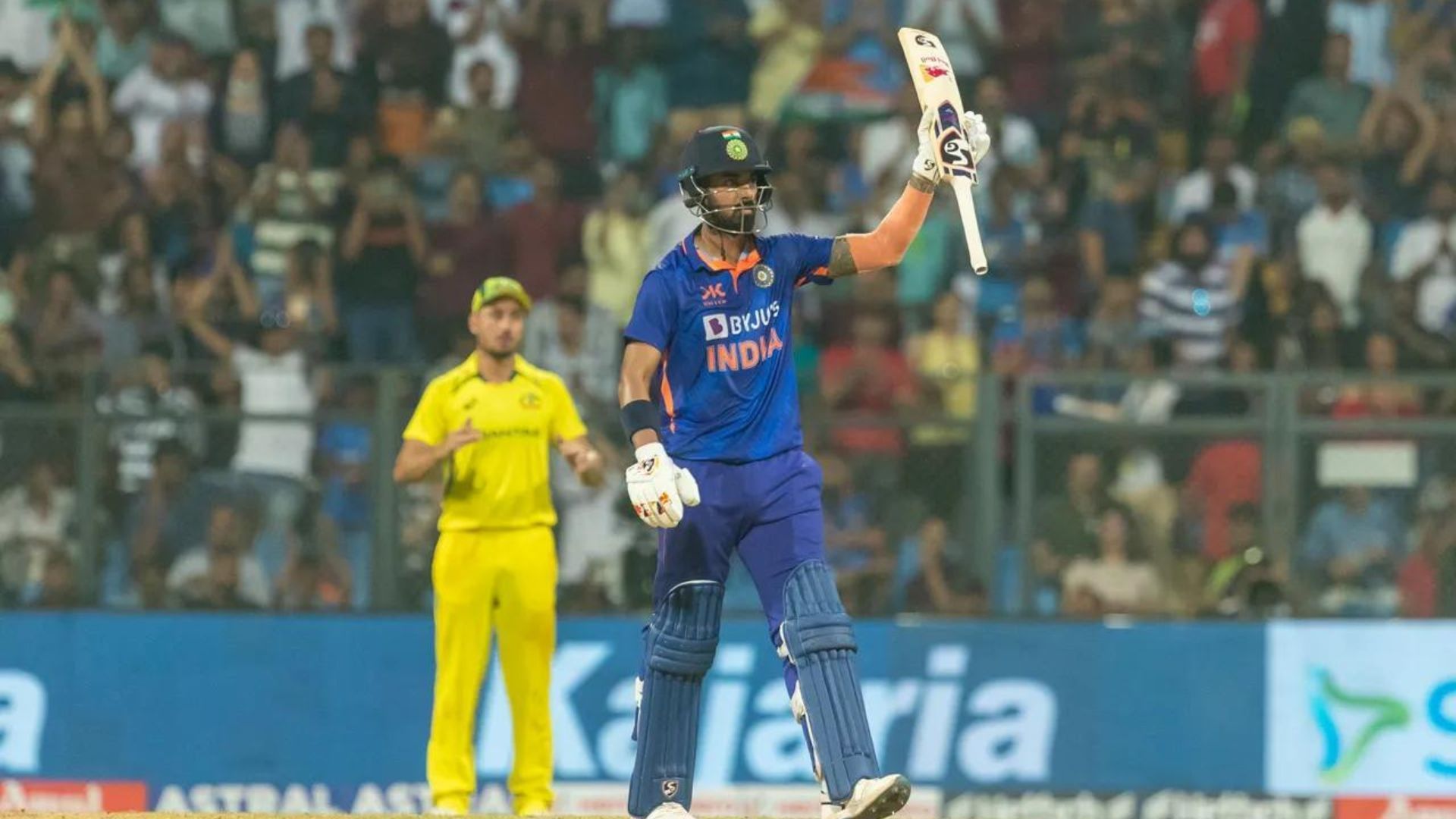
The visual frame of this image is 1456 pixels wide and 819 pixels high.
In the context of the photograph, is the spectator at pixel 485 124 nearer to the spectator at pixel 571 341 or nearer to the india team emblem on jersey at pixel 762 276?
the spectator at pixel 571 341

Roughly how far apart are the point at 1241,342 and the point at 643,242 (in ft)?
12.0

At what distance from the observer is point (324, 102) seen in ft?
52.5

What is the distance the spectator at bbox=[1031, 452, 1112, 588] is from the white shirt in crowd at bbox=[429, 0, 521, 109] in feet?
18.5

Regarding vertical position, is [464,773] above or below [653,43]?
below

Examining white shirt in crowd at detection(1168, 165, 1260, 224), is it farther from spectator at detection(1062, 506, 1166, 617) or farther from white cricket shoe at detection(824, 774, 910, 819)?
white cricket shoe at detection(824, 774, 910, 819)

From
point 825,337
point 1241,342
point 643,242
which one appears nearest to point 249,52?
point 643,242

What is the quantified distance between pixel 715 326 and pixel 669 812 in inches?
59.5

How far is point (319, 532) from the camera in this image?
484 inches

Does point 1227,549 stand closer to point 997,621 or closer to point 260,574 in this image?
point 997,621

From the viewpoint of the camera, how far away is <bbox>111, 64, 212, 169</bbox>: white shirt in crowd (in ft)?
52.4

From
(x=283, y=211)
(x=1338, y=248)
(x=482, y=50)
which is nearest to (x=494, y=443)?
(x=283, y=211)

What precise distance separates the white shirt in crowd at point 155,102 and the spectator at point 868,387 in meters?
4.70

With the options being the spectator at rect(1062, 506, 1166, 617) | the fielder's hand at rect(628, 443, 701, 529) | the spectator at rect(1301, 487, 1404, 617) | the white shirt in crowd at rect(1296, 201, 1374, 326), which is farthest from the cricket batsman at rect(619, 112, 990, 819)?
the white shirt in crowd at rect(1296, 201, 1374, 326)

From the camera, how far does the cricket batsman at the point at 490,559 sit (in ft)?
35.7
